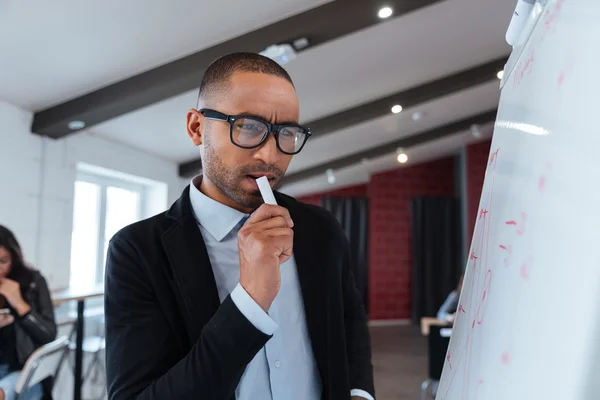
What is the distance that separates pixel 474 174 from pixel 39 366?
6.47 meters

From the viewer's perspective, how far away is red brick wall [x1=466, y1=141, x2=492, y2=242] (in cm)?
686

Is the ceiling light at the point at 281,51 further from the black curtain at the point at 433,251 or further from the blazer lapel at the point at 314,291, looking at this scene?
the black curtain at the point at 433,251

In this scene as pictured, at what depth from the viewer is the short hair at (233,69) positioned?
0.74m

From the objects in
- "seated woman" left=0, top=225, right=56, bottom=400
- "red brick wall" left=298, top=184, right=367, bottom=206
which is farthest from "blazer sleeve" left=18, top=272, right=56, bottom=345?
"red brick wall" left=298, top=184, right=367, bottom=206

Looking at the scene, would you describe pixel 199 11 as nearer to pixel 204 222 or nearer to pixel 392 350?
pixel 204 222

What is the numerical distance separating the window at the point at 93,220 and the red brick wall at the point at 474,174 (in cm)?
481

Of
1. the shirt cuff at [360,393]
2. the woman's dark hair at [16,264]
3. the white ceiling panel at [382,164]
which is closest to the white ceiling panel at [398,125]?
the white ceiling panel at [382,164]

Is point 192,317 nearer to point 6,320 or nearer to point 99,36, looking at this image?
point 6,320

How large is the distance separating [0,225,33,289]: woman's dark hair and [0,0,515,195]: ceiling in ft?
3.36

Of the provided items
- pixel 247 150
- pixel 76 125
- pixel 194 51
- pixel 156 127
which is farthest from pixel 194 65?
pixel 247 150

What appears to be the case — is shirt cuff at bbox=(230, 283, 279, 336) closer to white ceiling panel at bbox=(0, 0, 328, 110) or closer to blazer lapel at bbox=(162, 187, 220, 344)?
blazer lapel at bbox=(162, 187, 220, 344)

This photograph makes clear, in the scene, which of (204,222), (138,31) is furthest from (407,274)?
(204,222)

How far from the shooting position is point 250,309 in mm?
621

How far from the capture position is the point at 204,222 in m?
0.84
